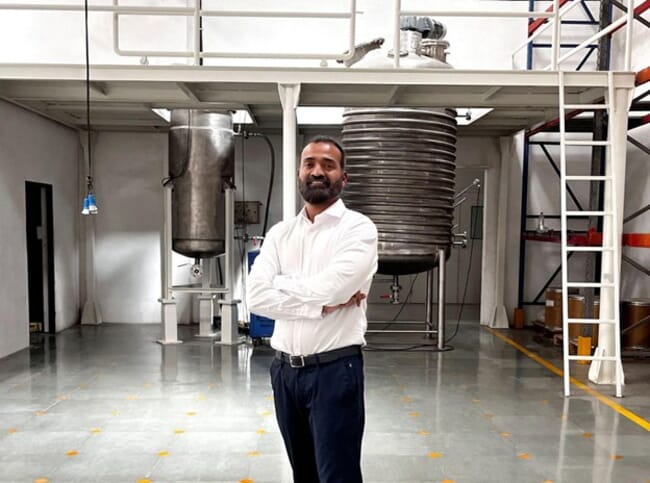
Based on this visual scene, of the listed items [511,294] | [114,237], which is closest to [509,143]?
[511,294]

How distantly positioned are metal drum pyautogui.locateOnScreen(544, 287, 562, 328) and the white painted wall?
21.5 feet

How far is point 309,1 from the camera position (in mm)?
8031

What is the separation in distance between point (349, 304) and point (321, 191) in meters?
0.47

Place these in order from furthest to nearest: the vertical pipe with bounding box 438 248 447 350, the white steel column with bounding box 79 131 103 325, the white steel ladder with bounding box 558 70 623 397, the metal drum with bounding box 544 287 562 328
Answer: the white steel column with bounding box 79 131 103 325 → the metal drum with bounding box 544 287 562 328 → the vertical pipe with bounding box 438 248 447 350 → the white steel ladder with bounding box 558 70 623 397

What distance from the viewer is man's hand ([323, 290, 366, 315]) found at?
86.0 inches

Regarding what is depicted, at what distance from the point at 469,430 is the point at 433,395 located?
34.0 inches

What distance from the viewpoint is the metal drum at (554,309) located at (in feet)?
23.6

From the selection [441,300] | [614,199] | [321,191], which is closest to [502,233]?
[441,300]

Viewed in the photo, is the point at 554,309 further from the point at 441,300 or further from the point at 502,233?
the point at 441,300

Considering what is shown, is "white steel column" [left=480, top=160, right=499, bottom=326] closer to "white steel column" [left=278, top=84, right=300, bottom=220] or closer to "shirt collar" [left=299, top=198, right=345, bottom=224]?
"white steel column" [left=278, top=84, right=300, bottom=220]

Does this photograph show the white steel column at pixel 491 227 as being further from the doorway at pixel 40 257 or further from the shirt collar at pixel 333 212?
the shirt collar at pixel 333 212

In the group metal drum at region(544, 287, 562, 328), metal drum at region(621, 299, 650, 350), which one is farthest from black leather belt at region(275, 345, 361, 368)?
metal drum at region(544, 287, 562, 328)

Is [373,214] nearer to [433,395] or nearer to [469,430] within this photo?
[433,395]

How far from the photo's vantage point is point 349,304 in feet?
7.29
